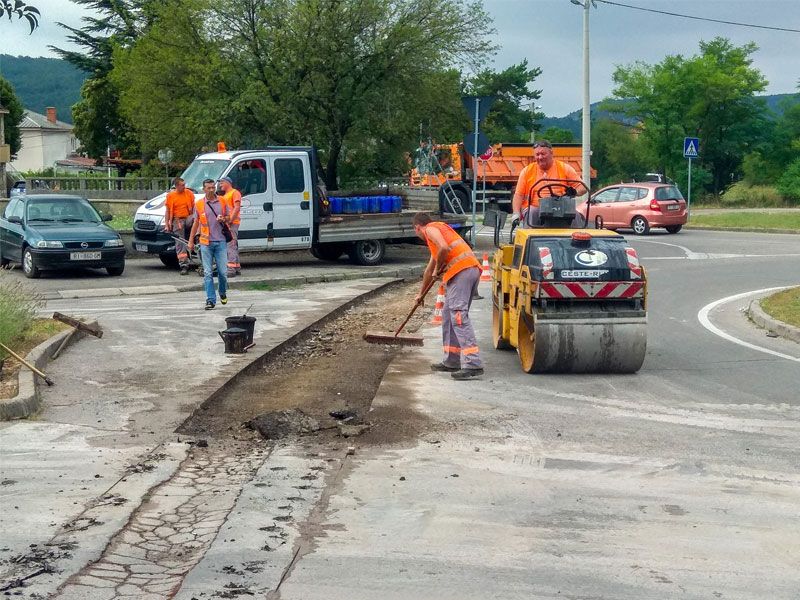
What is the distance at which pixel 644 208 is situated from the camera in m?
32.0

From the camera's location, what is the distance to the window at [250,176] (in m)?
21.5

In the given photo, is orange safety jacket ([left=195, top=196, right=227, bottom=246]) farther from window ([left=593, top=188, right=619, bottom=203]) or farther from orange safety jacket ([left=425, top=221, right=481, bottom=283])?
window ([left=593, top=188, right=619, bottom=203])

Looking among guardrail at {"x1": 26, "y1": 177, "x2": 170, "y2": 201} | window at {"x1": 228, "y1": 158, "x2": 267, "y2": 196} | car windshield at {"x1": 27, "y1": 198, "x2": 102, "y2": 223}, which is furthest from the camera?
guardrail at {"x1": 26, "y1": 177, "x2": 170, "y2": 201}

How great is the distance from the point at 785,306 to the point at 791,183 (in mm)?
40143

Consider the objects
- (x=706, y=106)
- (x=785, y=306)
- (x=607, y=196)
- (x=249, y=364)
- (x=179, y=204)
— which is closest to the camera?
(x=249, y=364)

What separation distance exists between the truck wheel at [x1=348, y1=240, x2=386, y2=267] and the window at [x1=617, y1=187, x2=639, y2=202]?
37.1 feet

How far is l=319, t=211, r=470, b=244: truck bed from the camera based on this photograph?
22562 millimetres

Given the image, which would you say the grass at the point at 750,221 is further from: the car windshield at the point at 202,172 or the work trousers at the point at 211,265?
the work trousers at the point at 211,265

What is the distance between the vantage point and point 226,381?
415 inches

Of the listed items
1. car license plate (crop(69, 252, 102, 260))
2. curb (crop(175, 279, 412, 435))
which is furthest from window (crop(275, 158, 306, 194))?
curb (crop(175, 279, 412, 435))

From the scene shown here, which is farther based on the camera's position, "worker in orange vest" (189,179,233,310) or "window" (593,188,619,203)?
"window" (593,188,619,203)

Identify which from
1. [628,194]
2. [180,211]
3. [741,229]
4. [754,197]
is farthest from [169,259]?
[754,197]

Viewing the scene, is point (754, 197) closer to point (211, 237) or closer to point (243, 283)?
point (243, 283)

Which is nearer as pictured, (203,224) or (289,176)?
(203,224)
